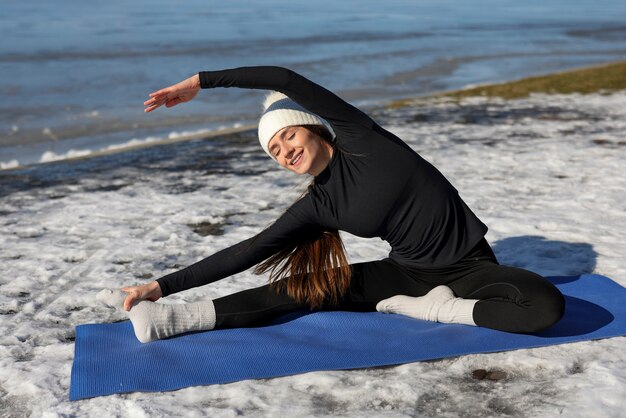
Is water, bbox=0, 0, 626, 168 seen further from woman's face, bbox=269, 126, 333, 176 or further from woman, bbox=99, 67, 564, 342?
woman's face, bbox=269, 126, 333, 176

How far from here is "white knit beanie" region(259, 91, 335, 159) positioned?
3.49 m

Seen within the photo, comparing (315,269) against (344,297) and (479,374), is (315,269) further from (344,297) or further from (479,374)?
(479,374)

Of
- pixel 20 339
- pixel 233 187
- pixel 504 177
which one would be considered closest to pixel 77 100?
pixel 233 187

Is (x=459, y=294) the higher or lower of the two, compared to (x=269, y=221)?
higher

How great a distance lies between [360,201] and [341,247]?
358 millimetres

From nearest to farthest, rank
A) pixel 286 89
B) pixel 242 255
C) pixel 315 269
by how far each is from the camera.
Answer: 1. pixel 286 89
2. pixel 242 255
3. pixel 315 269

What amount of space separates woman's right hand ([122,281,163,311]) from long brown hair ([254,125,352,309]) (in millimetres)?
482

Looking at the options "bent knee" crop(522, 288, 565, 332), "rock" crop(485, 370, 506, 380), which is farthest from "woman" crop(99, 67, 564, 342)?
"rock" crop(485, 370, 506, 380)

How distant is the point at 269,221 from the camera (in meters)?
6.06

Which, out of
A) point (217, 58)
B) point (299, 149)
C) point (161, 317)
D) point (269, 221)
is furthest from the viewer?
point (217, 58)

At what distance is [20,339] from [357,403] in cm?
175

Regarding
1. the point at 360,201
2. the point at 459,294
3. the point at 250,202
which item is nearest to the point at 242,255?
the point at 360,201

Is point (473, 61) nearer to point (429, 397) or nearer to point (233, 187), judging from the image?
point (233, 187)

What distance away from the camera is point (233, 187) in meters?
7.14
